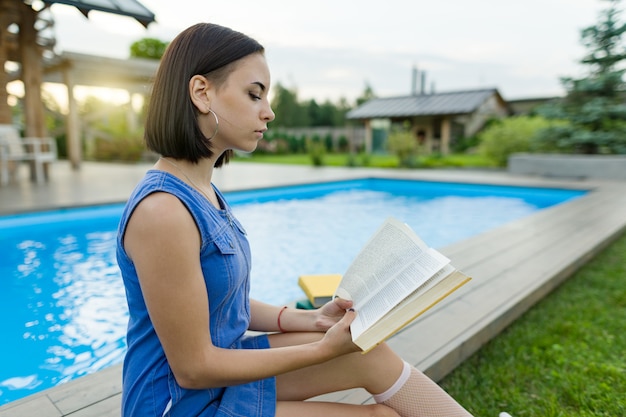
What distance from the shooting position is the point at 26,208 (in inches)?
215

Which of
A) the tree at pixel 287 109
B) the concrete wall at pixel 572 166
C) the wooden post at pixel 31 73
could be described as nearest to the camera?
the wooden post at pixel 31 73

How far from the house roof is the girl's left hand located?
19.3 m

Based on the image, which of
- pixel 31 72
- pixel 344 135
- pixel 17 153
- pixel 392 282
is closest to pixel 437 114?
pixel 344 135

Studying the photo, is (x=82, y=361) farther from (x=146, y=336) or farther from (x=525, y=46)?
(x=525, y=46)

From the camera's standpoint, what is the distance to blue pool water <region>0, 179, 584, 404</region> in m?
2.62

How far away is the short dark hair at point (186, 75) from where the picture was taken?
2.89 feet

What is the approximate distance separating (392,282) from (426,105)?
20.9m

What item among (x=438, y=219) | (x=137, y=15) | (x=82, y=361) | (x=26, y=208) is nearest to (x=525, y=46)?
(x=438, y=219)

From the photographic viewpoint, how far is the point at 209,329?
0.86 meters

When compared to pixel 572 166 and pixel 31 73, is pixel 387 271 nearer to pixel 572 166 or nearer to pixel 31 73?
pixel 31 73

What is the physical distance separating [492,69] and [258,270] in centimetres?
3247

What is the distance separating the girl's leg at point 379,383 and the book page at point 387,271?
0.16m

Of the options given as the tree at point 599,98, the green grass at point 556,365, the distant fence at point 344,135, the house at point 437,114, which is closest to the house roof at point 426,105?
the house at point 437,114

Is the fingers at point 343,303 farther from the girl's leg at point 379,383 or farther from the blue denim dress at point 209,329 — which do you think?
the blue denim dress at point 209,329
